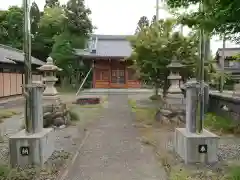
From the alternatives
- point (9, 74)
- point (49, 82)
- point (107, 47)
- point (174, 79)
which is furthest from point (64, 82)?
point (174, 79)

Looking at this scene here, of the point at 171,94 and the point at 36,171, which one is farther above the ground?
the point at 171,94

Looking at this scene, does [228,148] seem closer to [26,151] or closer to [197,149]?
[197,149]

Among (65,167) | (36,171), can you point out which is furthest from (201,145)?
(36,171)

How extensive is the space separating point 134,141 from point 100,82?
24.6 metres

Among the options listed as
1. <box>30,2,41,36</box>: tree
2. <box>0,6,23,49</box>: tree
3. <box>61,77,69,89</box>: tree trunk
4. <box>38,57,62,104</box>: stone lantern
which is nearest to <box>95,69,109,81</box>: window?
<box>61,77,69,89</box>: tree trunk

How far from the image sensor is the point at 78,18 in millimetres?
34312

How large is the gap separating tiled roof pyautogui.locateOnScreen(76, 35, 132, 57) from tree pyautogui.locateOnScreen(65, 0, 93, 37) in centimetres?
179

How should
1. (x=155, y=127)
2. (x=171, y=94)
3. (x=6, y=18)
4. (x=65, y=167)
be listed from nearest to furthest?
(x=65, y=167) < (x=155, y=127) < (x=171, y=94) < (x=6, y=18)

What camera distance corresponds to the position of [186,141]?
245 inches

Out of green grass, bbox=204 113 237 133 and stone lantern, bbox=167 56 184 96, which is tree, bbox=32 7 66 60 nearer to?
stone lantern, bbox=167 56 184 96

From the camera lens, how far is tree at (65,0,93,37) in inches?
1341

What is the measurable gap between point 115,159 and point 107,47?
98.4 feet

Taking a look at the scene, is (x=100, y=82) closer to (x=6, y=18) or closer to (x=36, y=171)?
(x=6, y=18)

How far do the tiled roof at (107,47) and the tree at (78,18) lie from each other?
70.6 inches
